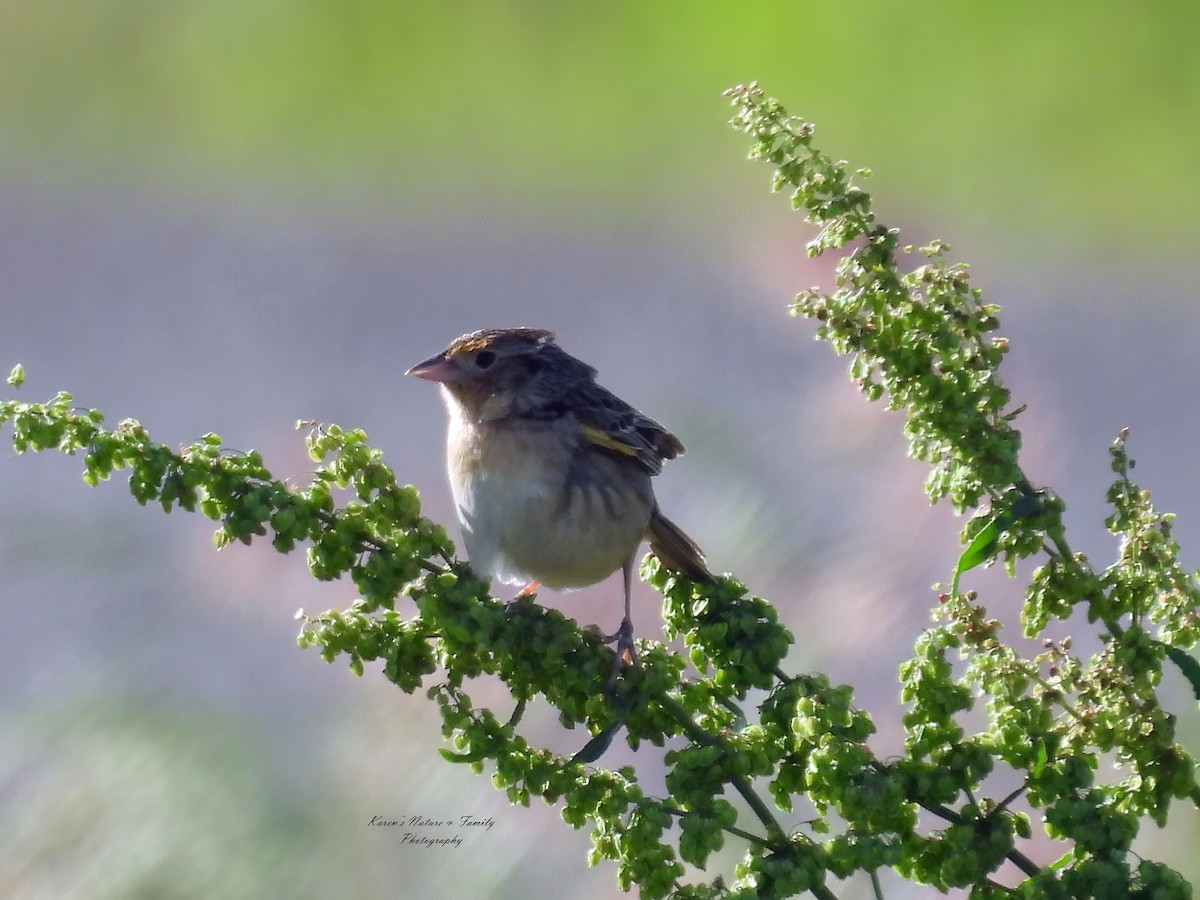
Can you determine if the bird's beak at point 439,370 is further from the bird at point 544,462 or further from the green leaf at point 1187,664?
the green leaf at point 1187,664

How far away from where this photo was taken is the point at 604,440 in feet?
6.09

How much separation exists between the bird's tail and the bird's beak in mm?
334

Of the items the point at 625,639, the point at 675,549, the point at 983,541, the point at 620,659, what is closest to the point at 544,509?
Answer: the point at 675,549

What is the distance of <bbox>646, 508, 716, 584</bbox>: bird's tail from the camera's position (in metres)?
1.46

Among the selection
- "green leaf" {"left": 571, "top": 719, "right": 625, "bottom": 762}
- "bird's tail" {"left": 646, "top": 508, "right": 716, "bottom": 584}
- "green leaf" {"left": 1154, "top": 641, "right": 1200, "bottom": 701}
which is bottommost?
"green leaf" {"left": 1154, "top": 641, "right": 1200, "bottom": 701}

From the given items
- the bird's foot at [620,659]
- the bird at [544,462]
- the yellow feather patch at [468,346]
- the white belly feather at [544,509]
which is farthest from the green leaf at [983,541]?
the yellow feather patch at [468,346]

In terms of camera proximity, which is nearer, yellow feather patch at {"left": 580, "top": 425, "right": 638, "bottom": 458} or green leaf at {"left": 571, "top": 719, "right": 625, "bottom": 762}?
green leaf at {"left": 571, "top": 719, "right": 625, "bottom": 762}

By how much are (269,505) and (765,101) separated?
19.9 inches

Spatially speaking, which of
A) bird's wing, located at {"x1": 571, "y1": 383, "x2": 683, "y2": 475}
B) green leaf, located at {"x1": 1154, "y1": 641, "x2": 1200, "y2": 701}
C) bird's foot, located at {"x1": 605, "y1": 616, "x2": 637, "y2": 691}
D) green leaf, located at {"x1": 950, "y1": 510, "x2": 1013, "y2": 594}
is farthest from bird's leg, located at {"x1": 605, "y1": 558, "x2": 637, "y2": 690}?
green leaf, located at {"x1": 1154, "y1": 641, "x2": 1200, "y2": 701}

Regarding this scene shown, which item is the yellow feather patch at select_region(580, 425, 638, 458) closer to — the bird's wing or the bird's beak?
the bird's wing

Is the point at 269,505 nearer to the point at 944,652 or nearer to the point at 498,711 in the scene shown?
the point at 944,652

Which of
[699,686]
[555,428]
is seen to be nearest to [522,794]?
[699,686]

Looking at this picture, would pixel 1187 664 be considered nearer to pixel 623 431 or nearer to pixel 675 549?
pixel 675 549

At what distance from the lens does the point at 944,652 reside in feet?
3.57
